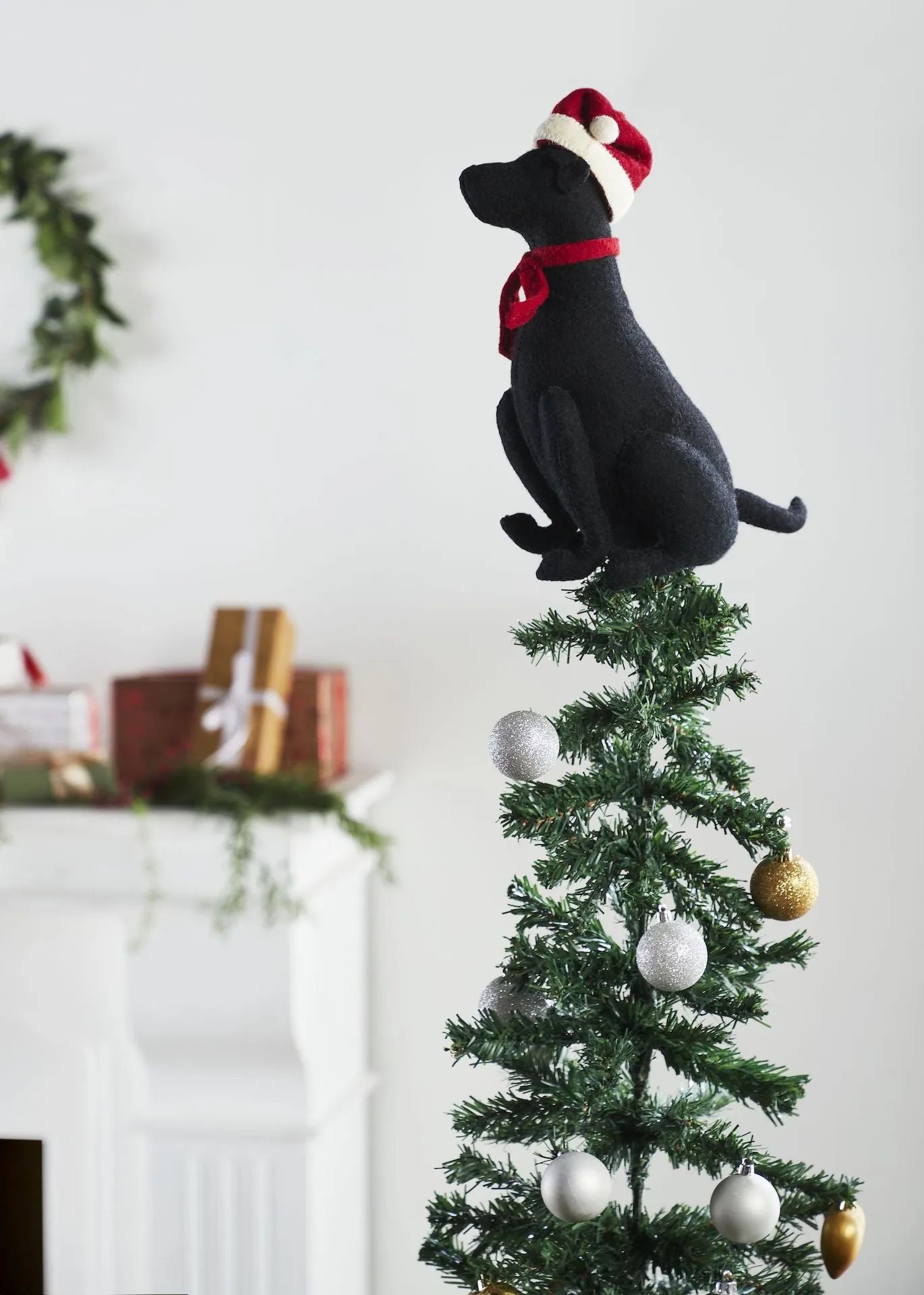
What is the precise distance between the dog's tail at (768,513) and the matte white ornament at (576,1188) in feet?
1.55

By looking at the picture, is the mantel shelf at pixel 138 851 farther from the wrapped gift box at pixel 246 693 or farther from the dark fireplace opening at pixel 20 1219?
the dark fireplace opening at pixel 20 1219

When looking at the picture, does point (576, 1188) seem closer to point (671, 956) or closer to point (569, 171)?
point (671, 956)

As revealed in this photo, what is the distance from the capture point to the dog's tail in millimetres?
938

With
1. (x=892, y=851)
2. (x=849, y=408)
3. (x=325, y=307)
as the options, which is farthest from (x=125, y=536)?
(x=892, y=851)

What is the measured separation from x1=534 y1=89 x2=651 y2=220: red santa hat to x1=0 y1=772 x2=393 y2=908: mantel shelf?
2.59ft

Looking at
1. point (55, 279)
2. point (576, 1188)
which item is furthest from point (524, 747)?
point (55, 279)

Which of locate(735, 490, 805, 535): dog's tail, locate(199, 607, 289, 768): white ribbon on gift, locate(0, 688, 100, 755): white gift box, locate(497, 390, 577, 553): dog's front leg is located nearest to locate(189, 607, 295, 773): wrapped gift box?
locate(199, 607, 289, 768): white ribbon on gift

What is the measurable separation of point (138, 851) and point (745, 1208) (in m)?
0.85

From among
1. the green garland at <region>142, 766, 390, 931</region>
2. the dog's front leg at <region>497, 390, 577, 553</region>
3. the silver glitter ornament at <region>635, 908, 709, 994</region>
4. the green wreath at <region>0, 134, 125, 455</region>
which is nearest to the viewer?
the silver glitter ornament at <region>635, 908, 709, 994</region>

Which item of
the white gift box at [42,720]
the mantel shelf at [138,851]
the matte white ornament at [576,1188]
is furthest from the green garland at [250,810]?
the matte white ornament at [576,1188]

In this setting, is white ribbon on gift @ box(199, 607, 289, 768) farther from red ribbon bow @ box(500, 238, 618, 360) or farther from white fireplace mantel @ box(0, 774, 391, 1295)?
red ribbon bow @ box(500, 238, 618, 360)

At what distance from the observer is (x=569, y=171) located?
843 millimetres

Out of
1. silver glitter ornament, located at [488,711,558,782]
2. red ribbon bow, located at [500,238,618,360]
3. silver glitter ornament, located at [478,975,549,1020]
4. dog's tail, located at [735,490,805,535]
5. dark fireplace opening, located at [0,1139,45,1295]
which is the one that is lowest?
dark fireplace opening, located at [0,1139,45,1295]

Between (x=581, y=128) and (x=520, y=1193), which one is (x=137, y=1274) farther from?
(x=581, y=128)
